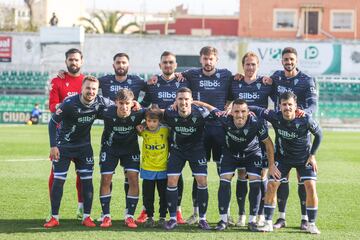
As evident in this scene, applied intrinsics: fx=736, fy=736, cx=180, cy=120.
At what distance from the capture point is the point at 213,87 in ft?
31.6

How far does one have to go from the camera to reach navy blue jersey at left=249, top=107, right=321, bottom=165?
29.2 feet

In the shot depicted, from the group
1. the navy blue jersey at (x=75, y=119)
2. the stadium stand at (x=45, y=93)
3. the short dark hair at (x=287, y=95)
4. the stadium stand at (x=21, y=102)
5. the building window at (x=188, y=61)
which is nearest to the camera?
the short dark hair at (x=287, y=95)

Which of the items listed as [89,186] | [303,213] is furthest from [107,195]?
[303,213]

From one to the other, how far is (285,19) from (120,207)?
47.0 meters

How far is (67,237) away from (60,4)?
6872cm

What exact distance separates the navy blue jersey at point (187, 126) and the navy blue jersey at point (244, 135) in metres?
0.25

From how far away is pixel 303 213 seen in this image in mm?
9406

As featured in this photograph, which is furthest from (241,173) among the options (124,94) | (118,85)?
(118,85)

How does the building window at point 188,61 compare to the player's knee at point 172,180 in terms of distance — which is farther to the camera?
the building window at point 188,61

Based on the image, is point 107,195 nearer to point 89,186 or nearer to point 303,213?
point 89,186

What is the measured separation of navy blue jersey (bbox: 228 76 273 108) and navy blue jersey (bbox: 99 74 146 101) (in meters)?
1.25

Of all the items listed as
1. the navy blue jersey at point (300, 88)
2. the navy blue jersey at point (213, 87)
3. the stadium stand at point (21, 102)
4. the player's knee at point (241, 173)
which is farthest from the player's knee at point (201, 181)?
the stadium stand at point (21, 102)

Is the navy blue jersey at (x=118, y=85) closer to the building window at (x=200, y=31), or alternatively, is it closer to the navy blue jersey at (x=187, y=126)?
the navy blue jersey at (x=187, y=126)

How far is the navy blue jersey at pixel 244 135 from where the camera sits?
9.02 meters
